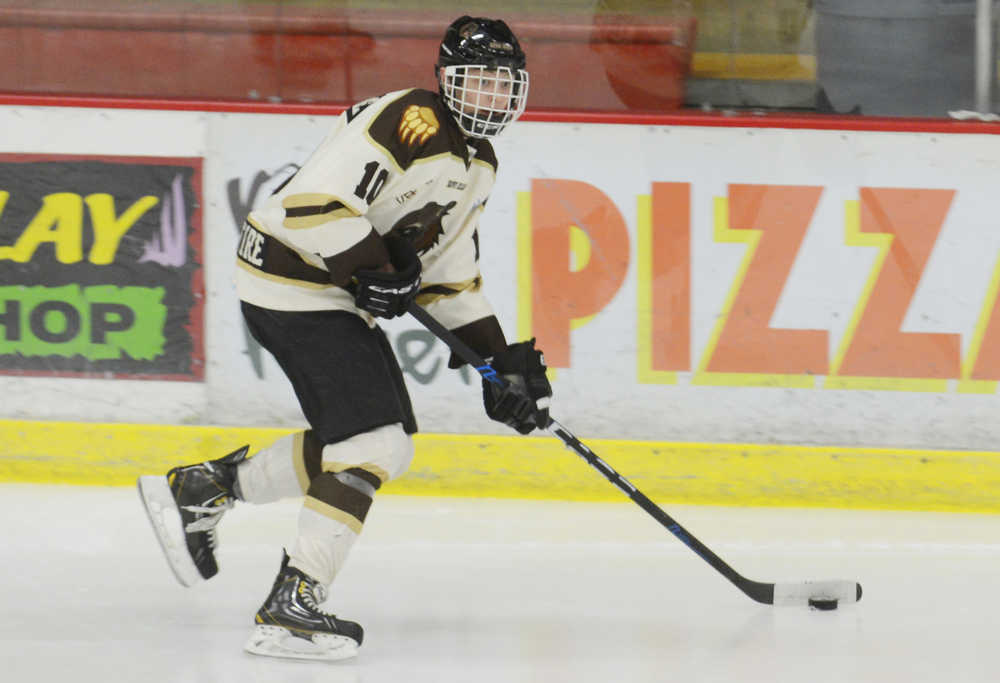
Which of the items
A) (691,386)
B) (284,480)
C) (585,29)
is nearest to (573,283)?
(691,386)

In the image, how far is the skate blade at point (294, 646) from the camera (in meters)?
2.50

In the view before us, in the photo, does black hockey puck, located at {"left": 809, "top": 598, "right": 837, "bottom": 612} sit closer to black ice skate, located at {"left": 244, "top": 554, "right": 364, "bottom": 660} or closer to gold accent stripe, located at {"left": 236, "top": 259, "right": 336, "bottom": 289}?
black ice skate, located at {"left": 244, "top": 554, "right": 364, "bottom": 660}

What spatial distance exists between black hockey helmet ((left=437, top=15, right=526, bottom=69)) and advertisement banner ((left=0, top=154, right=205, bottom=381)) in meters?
1.42

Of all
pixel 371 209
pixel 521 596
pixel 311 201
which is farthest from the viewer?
pixel 521 596

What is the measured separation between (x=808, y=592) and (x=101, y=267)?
2.01 meters

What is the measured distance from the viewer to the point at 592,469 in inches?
144

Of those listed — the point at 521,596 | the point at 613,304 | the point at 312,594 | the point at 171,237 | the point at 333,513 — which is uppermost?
the point at 171,237

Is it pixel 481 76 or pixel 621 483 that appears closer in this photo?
pixel 481 76

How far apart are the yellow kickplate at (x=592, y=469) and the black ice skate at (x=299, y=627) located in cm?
118

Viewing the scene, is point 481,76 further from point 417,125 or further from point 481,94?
point 417,125

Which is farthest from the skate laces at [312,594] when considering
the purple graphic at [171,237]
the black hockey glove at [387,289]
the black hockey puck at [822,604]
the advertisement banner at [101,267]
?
the purple graphic at [171,237]

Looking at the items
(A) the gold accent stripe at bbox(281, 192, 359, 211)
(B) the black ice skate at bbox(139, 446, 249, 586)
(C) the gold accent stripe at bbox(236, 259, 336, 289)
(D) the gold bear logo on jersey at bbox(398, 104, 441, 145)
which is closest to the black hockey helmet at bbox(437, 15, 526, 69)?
(D) the gold bear logo on jersey at bbox(398, 104, 441, 145)

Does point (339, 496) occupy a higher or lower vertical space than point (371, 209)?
lower

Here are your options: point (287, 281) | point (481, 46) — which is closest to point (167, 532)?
point (287, 281)
